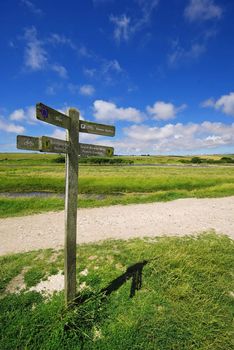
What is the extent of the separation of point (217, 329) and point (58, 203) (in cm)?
1528

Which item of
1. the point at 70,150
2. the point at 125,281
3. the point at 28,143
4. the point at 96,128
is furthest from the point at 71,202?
the point at 125,281

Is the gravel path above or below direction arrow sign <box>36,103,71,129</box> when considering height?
below

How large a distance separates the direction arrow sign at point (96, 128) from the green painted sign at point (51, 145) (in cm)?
67

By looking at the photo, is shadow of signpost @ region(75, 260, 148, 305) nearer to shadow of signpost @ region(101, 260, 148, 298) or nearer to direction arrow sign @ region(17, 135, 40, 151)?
shadow of signpost @ region(101, 260, 148, 298)

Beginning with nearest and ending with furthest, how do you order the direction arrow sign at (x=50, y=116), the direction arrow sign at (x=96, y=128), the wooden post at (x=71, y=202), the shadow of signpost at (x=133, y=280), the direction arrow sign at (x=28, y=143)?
1. the direction arrow sign at (x=28, y=143)
2. the direction arrow sign at (x=50, y=116)
3. the wooden post at (x=71, y=202)
4. the direction arrow sign at (x=96, y=128)
5. the shadow of signpost at (x=133, y=280)

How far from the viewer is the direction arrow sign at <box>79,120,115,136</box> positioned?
4766 mm

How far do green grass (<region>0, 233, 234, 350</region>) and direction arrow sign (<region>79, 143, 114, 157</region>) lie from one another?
308 cm

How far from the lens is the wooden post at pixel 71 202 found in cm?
454

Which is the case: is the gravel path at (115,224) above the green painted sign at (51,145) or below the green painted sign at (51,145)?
below

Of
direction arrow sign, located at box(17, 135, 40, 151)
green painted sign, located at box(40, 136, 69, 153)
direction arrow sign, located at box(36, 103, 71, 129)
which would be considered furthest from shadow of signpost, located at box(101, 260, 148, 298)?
direction arrow sign, located at box(36, 103, 71, 129)

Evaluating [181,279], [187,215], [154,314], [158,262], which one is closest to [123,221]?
[187,215]

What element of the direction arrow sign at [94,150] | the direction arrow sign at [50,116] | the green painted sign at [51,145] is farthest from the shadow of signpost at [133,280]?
the direction arrow sign at [50,116]

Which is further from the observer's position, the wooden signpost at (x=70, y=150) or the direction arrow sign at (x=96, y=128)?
the direction arrow sign at (x=96, y=128)

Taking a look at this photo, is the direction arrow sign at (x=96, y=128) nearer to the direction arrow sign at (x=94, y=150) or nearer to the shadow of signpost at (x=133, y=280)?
the direction arrow sign at (x=94, y=150)
